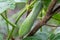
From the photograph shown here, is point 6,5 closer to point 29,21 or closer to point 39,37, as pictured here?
point 29,21

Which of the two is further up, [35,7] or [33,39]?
[35,7]

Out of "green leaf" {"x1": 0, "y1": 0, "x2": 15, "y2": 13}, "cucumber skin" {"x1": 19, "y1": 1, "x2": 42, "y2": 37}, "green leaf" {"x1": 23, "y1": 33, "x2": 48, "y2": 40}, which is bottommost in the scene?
"green leaf" {"x1": 23, "y1": 33, "x2": 48, "y2": 40}

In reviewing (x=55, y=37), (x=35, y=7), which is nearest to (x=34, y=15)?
(x=35, y=7)

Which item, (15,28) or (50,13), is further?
(15,28)

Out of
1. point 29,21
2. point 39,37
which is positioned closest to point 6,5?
point 29,21

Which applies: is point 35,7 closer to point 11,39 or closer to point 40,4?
point 40,4

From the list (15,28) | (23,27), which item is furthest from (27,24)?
(15,28)

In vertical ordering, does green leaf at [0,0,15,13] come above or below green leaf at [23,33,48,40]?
above

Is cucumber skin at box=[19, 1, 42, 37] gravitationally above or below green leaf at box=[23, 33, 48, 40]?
above

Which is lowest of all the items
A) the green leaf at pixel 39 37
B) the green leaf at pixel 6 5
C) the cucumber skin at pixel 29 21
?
the green leaf at pixel 39 37

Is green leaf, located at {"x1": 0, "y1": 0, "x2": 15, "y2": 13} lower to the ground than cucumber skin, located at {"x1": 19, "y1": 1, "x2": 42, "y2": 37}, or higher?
higher

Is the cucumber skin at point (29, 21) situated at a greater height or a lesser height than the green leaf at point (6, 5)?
lesser
